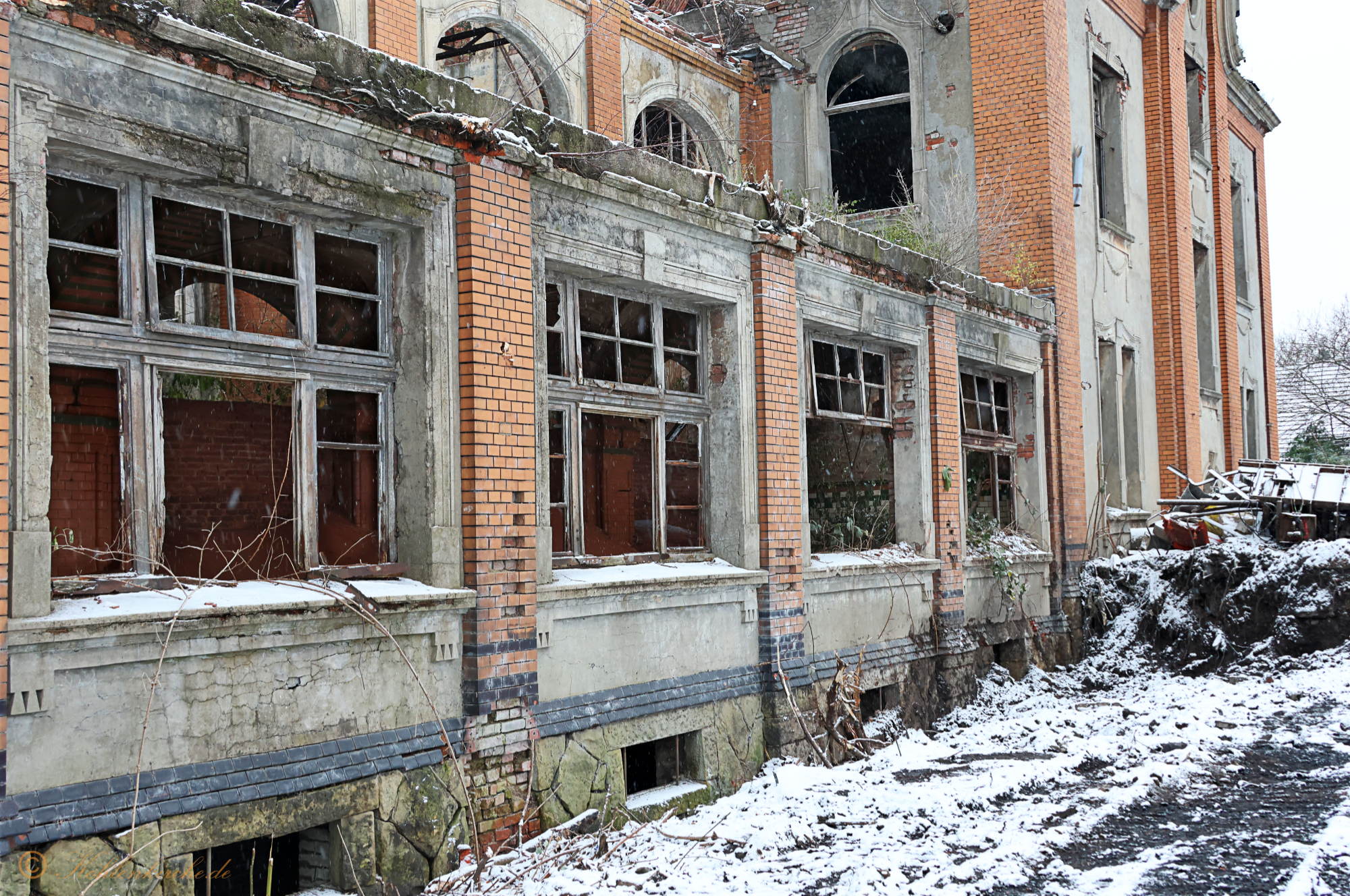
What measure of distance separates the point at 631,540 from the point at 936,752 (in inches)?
133

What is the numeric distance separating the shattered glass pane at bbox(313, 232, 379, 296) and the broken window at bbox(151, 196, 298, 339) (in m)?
→ 0.24

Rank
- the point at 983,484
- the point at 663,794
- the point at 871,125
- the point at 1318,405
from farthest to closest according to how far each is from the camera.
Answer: the point at 1318,405 < the point at 871,125 < the point at 983,484 < the point at 663,794

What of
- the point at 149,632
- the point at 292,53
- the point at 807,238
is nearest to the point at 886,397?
the point at 807,238

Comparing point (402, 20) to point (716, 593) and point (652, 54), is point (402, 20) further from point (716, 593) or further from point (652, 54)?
point (716, 593)

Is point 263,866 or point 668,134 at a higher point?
point 668,134

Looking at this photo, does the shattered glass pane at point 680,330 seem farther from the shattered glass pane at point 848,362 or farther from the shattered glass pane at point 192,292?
the shattered glass pane at point 192,292

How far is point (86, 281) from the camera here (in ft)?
17.4

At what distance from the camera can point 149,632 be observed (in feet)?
16.2

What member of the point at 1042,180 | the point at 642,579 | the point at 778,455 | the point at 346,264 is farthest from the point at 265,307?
the point at 1042,180

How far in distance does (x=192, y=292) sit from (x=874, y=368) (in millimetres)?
7142

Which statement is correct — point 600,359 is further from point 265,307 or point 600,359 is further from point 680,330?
point 265,307

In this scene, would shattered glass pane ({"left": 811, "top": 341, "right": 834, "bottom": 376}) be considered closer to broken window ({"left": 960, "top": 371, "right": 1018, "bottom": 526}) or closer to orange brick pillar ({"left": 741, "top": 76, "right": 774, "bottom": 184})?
broken window ({"left": 960, "top": 371, "right": 1018, "bottom": 526})

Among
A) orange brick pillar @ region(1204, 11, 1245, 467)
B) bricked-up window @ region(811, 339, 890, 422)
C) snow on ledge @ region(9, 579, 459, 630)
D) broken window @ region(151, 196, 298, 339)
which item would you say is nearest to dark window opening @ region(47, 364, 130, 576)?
broken window @ region(151, 196, 298, 339)

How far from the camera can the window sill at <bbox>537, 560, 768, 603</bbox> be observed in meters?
7.17
